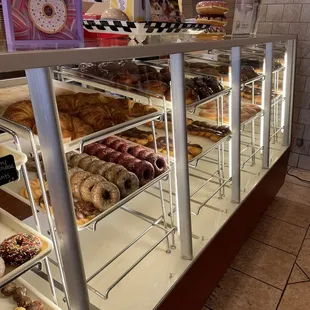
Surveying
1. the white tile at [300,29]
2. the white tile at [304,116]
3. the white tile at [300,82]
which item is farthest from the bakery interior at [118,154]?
the white tile at [304,116]

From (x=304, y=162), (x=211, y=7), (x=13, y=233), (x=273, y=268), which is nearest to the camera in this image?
(x=13, y=233)

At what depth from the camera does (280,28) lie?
3031mm

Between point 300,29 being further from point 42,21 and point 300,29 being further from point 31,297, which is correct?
point 31,297

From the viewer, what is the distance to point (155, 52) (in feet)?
3.43

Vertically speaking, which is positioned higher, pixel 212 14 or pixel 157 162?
pixel 212 14

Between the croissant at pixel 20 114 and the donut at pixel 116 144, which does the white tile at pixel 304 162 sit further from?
the croissant at pixel 20 114

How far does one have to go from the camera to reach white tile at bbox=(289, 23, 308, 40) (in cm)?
291

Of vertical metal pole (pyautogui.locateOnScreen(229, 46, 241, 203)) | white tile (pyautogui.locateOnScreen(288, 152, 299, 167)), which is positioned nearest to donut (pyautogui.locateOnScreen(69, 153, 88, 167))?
vertical metal pole (pyautogui.locateOnScreen(229, 46, 241, 203))

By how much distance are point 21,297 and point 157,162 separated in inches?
28.9

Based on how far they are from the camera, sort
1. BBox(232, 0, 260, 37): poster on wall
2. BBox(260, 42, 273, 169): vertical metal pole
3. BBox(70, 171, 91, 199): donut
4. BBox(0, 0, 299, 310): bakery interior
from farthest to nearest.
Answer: BBox(260, 42, 273, 169): vertical metal pole → BBox(232, 0, 260, 37): poster on wall → BBox(70, 171, 91, 199): donut → BBox(0, 0, 299, 310): bakery interior

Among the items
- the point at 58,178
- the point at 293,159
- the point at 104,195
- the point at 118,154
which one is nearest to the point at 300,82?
the point at 293,159

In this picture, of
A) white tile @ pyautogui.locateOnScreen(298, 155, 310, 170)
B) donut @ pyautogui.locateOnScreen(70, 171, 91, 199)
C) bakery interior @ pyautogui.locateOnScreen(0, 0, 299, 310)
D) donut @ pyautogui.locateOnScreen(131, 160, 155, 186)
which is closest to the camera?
bakery interior @ pyautogui.locateOnScreen(0, 0, 299, 310)

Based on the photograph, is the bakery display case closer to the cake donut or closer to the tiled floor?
the cake donut

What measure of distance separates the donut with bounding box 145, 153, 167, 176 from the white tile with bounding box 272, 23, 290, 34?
7.48 feet
